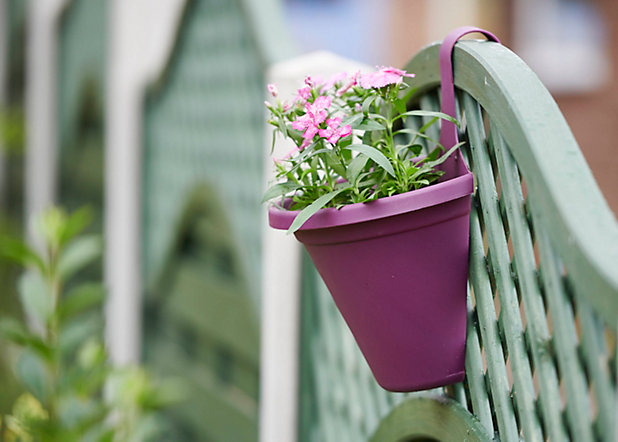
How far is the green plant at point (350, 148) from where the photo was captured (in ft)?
2.94

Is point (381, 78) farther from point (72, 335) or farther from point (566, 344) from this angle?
point (72, 335)

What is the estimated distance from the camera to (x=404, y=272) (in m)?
0.90

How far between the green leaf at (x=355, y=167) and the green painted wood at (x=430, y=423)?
12.1 inches

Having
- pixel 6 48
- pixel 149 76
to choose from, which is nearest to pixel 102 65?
pixel 149 76

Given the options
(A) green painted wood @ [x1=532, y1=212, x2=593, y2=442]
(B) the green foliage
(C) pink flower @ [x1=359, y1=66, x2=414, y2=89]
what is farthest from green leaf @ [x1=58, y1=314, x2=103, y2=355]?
(B) the green foliage

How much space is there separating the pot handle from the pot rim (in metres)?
0.06

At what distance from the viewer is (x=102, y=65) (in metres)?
3.15

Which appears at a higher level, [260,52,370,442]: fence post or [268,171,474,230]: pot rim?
[268,171,474,230]: pot rim

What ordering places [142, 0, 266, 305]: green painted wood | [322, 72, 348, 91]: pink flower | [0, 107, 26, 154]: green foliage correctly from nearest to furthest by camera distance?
[322, 72, 348, 91]: pink flower, [142, 0, 266, 305]: green painted wood, [0, 107, 26, 154]: green foliage

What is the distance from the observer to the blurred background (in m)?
2.01

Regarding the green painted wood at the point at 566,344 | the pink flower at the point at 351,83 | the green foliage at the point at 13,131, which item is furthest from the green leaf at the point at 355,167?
the green foliage at the point at 13,131

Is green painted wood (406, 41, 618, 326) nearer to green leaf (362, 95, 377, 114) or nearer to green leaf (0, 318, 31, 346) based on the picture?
green leaf (362, 95, 377, 114)

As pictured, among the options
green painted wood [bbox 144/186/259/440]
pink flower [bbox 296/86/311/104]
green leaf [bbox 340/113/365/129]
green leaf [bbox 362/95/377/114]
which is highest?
pink flower [bbox 296/86/311/104]

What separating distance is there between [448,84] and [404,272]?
0.23 m
